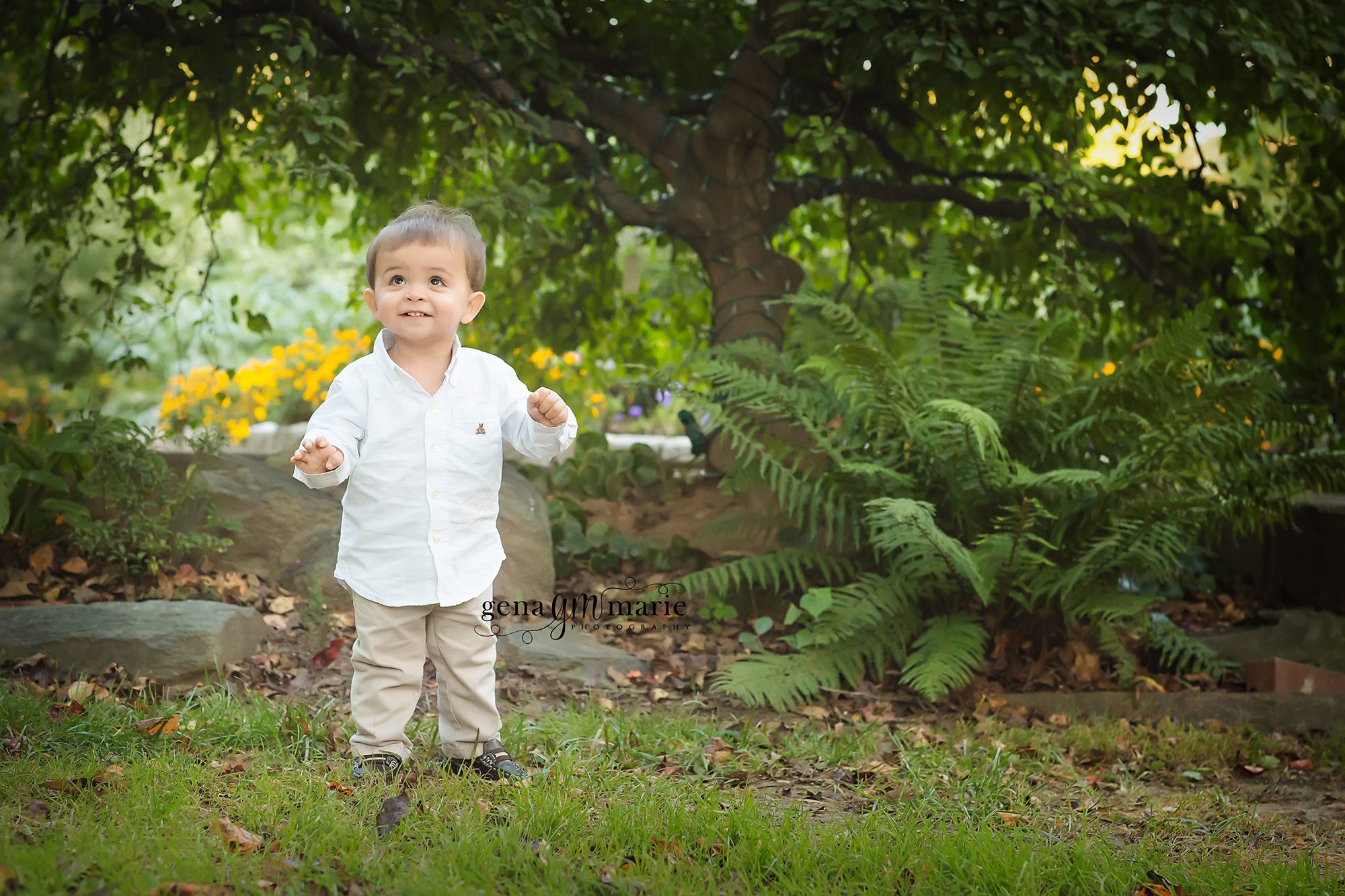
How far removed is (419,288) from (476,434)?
14.1 inches

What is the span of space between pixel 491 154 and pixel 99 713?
7.09 feet

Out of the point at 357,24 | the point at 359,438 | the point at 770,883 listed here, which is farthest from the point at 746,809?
the point at 357,24

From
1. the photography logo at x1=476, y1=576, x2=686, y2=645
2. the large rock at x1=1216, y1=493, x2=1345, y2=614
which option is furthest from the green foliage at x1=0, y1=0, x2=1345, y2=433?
the photography logo at x1=476, y1=576, x2=686, y2=645

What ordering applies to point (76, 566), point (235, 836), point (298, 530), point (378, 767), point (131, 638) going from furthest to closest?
point (298, 530) < point (76, 566) < point (131, 638) < point (378, 767) < point (235, 836)

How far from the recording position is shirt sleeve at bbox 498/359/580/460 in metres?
2.47

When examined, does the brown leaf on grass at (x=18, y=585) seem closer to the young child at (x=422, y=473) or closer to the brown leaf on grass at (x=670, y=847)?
the young child at (x=422, y=473)

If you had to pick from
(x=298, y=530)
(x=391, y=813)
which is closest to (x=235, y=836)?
(x=391, y=813)

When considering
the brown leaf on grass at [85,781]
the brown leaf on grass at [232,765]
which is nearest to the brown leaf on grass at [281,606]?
the brown leaf on grass at [232,765]

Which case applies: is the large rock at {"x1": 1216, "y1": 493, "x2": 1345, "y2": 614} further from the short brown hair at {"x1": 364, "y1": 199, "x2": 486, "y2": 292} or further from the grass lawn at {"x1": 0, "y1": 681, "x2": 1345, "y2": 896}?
the short brown hair at {"x1": 364, "y1": 199, "x2": 486, "y2": 292}

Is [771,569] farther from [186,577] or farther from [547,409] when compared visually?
[186,577]

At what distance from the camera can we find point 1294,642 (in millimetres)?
4016

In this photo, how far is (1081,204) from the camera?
165 inches

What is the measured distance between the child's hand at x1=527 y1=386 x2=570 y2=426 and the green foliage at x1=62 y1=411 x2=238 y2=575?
1.82 metres

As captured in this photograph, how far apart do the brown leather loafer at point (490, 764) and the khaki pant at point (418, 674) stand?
18 millimetres
